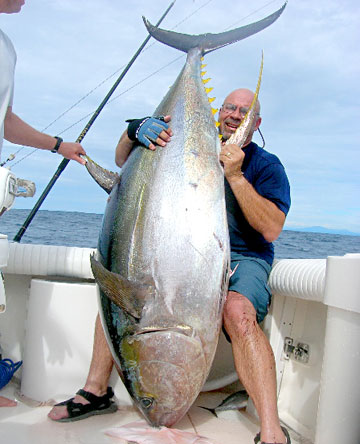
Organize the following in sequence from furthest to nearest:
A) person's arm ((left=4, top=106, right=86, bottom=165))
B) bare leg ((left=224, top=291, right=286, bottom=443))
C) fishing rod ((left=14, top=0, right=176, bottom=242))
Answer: fishing rod ((left=14, top=0, right=176, bottom=242)) → person's arm ((left=4, top=106, right=86, bottom=165)) → bare leg ((left=224, top=291, right=286, bottom=443))

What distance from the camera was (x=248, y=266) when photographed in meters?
2.14

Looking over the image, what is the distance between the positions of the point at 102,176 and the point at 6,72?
586 millimetres

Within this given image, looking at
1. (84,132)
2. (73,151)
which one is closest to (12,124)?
(73,151)

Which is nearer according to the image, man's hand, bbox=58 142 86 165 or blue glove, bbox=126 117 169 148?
blue glove, bbox=126 117 169 148

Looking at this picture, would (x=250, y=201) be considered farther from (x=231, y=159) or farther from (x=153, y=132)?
(x=153, y=132)

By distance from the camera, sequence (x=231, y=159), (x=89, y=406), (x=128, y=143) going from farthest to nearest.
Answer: (x=128, y=143) < (x=89, y=406) < (x=231, y=159)

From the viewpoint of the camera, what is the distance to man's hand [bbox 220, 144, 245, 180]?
1979 millimetres

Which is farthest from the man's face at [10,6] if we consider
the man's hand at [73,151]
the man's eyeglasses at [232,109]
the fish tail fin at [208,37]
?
the man's eyeglasses at [232,109]

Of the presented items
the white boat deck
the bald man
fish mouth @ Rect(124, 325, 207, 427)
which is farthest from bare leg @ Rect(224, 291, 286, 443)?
the white boat deck

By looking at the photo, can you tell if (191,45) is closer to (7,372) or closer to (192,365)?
(192,365)

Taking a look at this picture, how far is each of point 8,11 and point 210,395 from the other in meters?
2.06

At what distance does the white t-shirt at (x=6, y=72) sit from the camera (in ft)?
6.14

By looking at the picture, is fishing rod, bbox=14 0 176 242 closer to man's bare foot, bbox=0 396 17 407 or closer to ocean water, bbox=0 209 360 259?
man's bare foot, bbox=0 396 17 407

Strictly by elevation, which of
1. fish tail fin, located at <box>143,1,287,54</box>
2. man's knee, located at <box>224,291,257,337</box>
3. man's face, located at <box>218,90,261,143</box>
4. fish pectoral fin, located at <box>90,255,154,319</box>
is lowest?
man's knee, located at <box>224,291,257,337</box>
